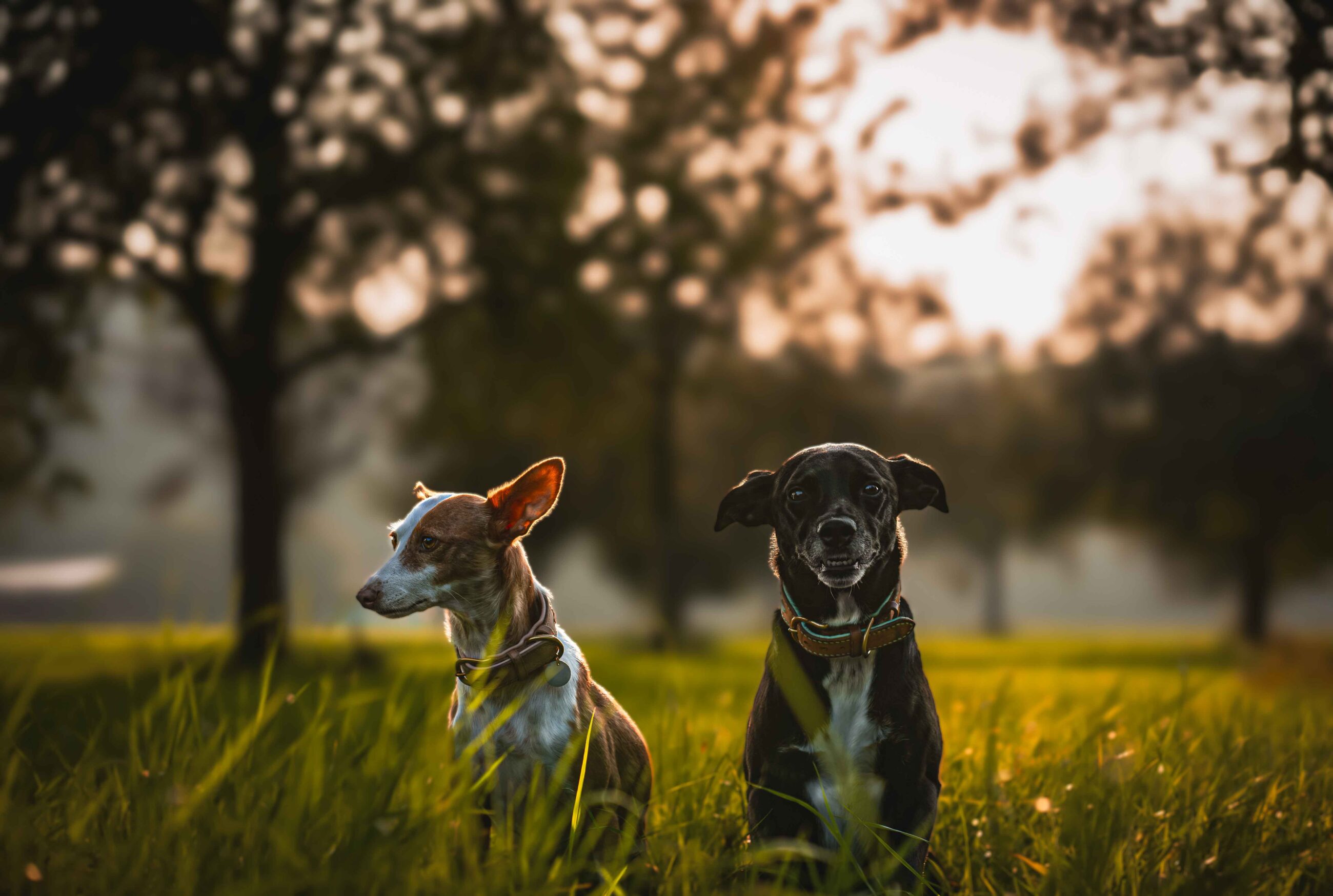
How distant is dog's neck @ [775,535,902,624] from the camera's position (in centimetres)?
375

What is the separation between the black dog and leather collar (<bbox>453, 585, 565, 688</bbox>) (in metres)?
0.92

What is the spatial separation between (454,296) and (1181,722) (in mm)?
13261

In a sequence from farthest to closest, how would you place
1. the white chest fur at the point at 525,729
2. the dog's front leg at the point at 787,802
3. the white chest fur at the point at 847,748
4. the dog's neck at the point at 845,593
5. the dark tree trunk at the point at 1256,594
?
the dark tree trunk at the point at 1256,594 → the white chest fur at the point at 525,729 → the dog's neck at the point at 845,593 → the dog's front leg at the point at 787,802 → the white chest fur at the point at 847,748

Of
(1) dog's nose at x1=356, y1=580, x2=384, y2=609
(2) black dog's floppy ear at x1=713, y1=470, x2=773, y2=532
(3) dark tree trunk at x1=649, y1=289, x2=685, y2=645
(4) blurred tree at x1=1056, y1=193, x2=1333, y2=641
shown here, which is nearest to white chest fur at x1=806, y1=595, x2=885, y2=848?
(2) black dog's floppy ear at x1=713, y1=470, x2=773, y2=532

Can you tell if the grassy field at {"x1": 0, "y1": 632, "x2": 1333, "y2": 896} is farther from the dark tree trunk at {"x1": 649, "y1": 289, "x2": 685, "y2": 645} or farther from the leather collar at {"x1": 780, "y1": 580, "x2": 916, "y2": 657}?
the dark tree trunk at {"x1": 649, "y1": 289, "x2": 685, "y2": 645}

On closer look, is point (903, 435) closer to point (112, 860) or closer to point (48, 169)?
point (48, 169)

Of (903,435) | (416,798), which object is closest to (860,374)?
(903,435)

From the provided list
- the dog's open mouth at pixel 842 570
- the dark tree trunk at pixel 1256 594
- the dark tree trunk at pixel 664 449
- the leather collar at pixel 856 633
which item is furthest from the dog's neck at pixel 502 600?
the dark tree trunk at pixel 1256 594

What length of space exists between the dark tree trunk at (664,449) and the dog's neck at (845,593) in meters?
16.1

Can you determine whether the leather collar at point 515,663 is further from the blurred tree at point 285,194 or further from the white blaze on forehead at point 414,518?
the blurred tree at point 285,194

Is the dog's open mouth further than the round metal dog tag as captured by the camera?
No

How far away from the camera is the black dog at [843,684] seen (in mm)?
3506

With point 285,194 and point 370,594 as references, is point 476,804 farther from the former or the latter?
point 285,194

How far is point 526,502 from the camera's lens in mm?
4000
